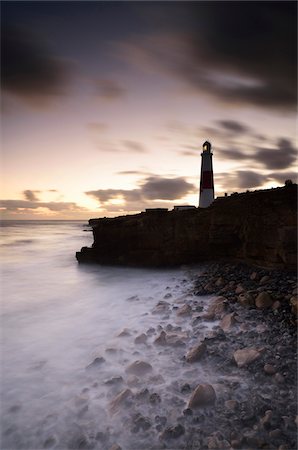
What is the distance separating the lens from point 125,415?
2939 mm

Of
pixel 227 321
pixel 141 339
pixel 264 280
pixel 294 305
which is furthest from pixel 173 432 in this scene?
pixel 264 280

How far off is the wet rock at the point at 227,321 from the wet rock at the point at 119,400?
6.43 feet

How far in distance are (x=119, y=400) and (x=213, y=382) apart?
114 cm

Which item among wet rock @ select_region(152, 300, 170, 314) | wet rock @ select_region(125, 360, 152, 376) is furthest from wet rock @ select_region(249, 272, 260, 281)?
wet rock @ select_region(125, 360, 152, 376)

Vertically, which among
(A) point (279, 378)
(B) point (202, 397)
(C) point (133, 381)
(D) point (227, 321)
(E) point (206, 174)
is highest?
(E) point (206, 174)

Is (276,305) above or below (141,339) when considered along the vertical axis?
above

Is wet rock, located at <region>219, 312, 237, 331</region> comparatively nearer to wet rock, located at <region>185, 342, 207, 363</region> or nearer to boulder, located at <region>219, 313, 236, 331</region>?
boulder, located at <region>219, 313, 236, 331</region>

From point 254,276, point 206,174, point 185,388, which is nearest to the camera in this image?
point 185,388

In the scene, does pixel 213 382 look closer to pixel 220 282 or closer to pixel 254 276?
pixel 220 282

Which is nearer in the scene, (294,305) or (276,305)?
(294,305)

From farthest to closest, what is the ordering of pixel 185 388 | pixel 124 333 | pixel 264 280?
pixel 264 280 → pixel 124 333 → pixel 185 388

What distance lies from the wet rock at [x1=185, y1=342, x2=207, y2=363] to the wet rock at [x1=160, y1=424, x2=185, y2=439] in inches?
42.5

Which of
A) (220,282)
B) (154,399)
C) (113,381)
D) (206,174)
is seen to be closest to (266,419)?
(154,399)

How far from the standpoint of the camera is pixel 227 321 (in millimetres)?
4566
